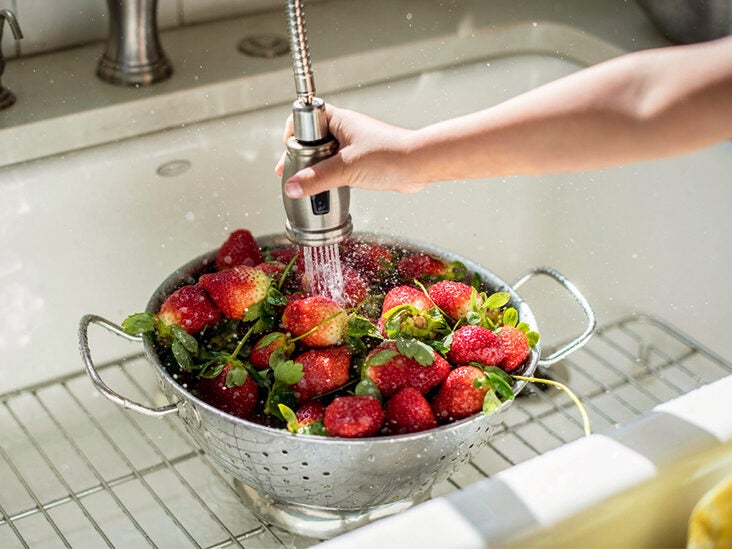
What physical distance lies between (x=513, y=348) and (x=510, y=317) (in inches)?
1.6

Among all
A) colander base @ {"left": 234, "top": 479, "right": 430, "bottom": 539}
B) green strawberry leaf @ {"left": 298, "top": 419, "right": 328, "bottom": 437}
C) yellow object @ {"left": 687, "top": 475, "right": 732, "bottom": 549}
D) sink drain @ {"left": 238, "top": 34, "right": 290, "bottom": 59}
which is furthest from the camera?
sink drain @ {"left": 238, "top": 34, "right": 290, "bottom": 59}

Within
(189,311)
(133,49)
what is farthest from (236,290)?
(133,49)

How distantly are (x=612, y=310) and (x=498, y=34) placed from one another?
13.5 inches

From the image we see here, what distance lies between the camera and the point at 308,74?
592mm

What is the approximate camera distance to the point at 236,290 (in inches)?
28.3

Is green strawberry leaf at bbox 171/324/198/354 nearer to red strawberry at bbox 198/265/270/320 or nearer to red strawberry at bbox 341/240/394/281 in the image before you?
red strawberry at bbox 198/265/270/320

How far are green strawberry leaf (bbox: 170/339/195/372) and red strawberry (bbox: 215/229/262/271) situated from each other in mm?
115

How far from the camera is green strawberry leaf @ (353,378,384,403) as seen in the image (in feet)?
2.14

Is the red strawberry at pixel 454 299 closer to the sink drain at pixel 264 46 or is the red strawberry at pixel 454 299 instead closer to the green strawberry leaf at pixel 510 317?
the green strawberry leaf at pixel 510 317

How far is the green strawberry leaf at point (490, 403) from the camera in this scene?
25.0 inches

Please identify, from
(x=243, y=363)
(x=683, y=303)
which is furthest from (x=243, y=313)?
(x=683, y=303)

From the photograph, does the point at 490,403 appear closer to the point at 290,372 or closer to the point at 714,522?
the point at 290,372

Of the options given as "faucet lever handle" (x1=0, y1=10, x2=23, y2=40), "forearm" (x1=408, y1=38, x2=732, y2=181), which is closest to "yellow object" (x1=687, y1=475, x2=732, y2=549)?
"forearm" (x1=408, y1=38, x2=732, y2=181)

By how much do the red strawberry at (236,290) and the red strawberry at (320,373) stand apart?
70mm
